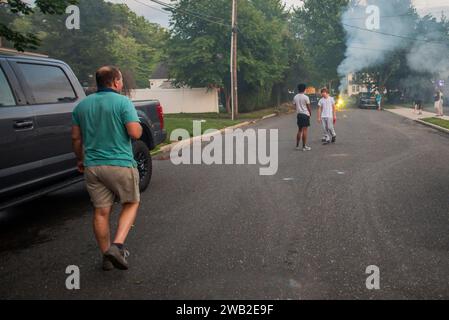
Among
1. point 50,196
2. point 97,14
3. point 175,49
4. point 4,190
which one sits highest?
point 97,14

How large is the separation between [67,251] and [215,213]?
202 cm

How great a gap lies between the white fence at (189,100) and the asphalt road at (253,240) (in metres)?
24.9

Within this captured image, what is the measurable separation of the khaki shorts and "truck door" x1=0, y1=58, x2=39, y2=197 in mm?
1347

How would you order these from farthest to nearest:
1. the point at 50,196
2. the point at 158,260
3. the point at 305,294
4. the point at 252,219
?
the point at 50,196 < the point at 252,219 < the point at 158,260 < the point at 305,294

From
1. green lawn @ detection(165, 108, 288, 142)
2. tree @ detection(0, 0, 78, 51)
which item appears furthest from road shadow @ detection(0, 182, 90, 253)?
green lawn @ detection(165, 108, 288, 142)

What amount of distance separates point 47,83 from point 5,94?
0.84 meters

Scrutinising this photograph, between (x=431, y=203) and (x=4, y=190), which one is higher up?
(x=4, y=190)

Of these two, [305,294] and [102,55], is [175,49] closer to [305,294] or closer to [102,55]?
[102,55]

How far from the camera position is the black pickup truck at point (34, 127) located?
4.78 meters

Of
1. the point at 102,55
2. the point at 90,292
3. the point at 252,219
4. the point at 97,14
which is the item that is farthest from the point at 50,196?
the point at 97,14

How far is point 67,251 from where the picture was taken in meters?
4.50

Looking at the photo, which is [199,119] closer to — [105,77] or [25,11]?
[25,11]

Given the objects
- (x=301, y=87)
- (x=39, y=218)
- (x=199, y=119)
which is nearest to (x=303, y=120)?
(x=301, y=87)

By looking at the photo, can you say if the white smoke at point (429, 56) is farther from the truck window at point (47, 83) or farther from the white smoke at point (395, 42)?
the truck window at point (47, 83)
